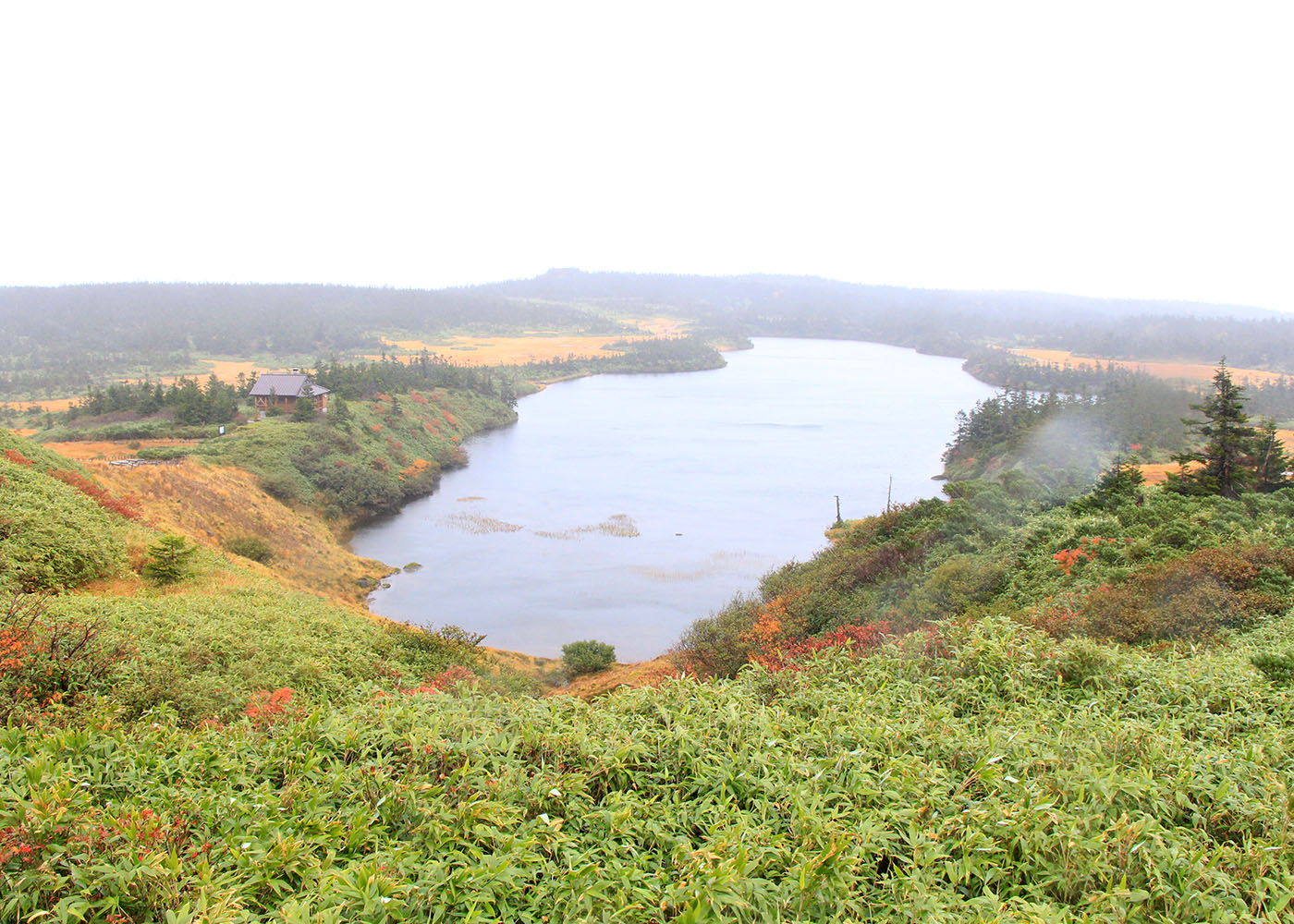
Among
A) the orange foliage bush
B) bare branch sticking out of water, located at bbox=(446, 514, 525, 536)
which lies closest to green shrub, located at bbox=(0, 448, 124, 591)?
the orange foliage bush

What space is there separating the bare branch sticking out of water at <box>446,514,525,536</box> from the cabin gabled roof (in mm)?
11818

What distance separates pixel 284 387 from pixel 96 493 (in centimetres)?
2443

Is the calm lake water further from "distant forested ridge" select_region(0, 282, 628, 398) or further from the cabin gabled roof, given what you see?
"distant forested ridge" select_region(0, 282, 628, 398)

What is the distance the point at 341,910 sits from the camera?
309cm

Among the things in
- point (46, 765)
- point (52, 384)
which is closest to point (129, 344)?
point (52, 384)

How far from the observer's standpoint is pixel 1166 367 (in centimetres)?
3766

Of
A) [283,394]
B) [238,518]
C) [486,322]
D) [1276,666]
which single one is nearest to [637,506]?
[238,518]

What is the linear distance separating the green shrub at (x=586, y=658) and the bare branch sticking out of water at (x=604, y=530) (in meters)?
11.9

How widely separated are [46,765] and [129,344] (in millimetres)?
94835

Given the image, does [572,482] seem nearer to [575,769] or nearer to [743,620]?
[743,620]

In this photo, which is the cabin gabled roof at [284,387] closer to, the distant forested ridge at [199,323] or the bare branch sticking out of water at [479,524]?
the bare branch sticking out of water at [479,524]

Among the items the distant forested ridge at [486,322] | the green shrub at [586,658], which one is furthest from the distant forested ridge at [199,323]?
the green shrub at [586,658]

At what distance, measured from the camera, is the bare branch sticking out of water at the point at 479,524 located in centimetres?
2970

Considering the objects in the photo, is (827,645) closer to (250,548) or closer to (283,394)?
(250,548)
